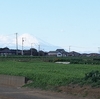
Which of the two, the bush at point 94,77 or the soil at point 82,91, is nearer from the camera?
the soil at point 82,91

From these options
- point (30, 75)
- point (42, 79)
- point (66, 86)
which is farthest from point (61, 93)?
point (30, 75)

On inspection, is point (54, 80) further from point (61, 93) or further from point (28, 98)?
point (28, 98)

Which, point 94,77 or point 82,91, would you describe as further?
point 94,77

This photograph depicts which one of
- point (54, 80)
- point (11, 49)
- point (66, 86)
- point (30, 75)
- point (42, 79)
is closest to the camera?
point (66, 86)

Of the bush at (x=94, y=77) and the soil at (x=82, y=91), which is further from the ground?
→ the bush at (x=94, y=77)

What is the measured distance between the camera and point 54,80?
21.6 m

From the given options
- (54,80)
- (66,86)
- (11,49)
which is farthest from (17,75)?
(11,49)

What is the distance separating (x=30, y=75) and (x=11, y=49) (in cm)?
15946

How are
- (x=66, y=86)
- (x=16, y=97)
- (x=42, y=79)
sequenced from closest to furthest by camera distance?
(x=16, y=97), (x=66, y=86), (x=42, y=79)

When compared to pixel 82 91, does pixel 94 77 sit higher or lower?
higher

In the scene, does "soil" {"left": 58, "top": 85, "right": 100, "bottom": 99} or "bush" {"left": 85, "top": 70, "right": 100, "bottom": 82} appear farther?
"bush" {"left": 85, "top": 70, "right": 100, "bottom": 82}

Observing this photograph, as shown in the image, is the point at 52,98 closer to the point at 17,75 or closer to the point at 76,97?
the point at 76,97

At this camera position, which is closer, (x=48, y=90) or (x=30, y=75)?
(x=48, y=90)

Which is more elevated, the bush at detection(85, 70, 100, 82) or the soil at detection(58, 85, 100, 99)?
the bush at detection(85, 70, 100, 82)
